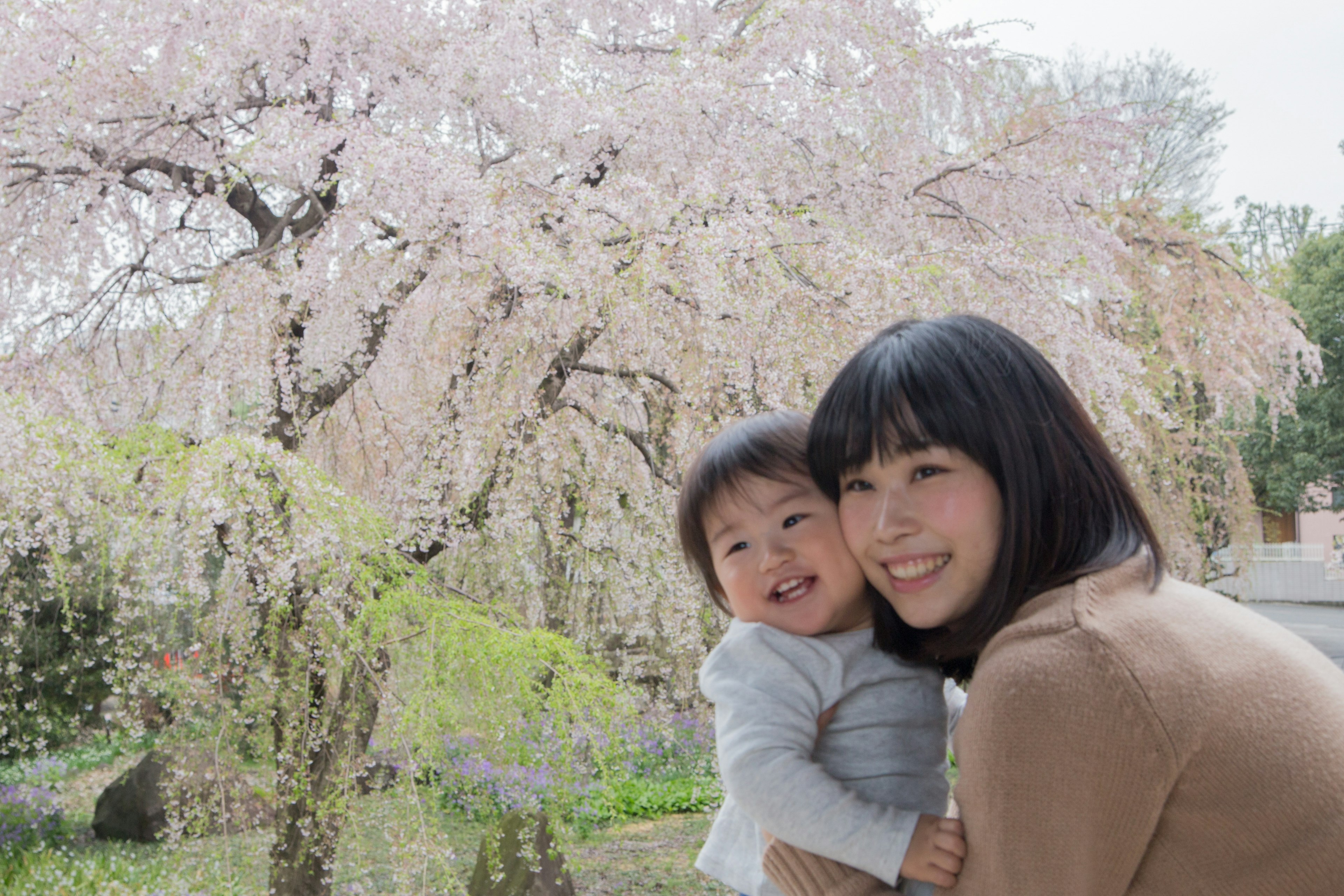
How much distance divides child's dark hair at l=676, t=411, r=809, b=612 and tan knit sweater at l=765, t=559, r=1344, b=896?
1.39 ft

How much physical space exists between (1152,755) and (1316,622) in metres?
8.77

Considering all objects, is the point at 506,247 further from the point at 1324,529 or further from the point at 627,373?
the point at 1324,529

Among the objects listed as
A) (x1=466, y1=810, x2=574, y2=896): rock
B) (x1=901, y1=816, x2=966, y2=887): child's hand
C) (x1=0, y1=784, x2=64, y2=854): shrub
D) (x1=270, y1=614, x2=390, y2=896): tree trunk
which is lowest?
(x1=0, y1=784, x2=64, y2=854): shrub

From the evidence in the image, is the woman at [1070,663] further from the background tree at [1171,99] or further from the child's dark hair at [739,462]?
the background tree at [1171,99]

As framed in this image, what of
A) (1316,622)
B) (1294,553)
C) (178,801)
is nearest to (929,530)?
(178,801)

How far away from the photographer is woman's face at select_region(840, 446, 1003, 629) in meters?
0.78

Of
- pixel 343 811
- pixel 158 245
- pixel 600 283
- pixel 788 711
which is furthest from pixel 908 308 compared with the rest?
pixel 158 245

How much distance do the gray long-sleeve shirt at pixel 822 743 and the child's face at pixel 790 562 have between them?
0.08 feet

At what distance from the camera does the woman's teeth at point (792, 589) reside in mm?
1052

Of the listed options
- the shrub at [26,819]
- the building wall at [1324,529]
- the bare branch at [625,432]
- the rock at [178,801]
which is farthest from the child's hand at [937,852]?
the building wall at [1324,529]

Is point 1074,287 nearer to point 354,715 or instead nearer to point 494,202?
point 494,202

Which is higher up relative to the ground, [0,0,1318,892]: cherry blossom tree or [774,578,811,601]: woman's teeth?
[0,0,1318,892]: cherry blossom tree

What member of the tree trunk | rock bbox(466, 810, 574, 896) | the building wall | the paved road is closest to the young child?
the tree trunk

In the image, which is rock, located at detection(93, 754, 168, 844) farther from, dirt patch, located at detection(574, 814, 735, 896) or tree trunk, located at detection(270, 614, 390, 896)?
tree trunk, located at detection(270, 614, 390, 896)
